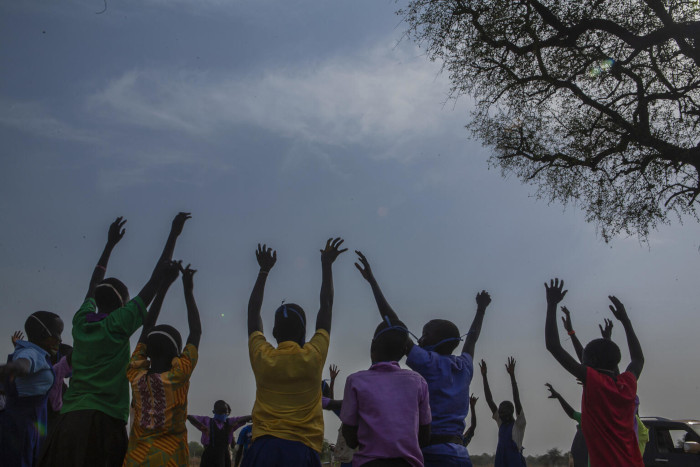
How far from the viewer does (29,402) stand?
5.67m

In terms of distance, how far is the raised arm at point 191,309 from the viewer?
4.98 meters

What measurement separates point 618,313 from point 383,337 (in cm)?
237

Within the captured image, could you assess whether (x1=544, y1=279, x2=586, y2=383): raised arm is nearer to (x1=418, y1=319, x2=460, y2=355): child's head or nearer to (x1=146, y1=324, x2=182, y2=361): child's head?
(x1=418, y1=319, x2=460, y2=355): child's head

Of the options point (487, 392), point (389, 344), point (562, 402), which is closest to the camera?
point (389, 344)

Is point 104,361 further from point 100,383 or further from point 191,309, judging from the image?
point 191,309

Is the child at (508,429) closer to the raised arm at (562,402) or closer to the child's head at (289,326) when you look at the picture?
the raised arm at (562,402)

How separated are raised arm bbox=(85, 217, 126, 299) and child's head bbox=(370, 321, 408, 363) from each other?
2.38m

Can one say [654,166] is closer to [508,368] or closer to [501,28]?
[501,28]

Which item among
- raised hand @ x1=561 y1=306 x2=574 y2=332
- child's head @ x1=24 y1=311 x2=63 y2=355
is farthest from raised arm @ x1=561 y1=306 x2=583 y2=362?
child's head @ x1=24 y1=311 x2=63 y2=355

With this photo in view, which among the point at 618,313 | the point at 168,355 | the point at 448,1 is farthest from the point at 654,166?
the point at 168,355

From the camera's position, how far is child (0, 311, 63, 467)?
5555 millimetres

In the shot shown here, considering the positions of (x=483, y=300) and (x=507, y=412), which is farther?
(x=507, y=412)

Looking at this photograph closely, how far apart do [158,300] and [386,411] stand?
2.11 meters

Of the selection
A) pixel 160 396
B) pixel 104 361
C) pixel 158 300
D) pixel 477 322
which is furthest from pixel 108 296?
pixel 477 322
